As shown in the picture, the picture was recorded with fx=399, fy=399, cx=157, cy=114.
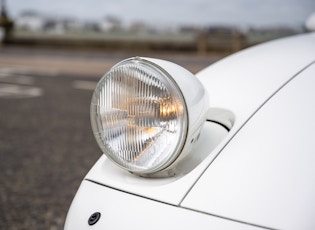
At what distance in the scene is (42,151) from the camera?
11.7ft

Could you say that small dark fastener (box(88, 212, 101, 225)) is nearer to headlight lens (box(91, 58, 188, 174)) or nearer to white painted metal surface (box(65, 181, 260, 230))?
white painted metal surface (box(65, 181, 260, 230))

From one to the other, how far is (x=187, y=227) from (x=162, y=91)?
1.13 ft

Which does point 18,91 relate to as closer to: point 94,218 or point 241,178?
point 94,218

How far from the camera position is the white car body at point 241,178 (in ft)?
2.90

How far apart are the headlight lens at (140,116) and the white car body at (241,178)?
7 centimetres

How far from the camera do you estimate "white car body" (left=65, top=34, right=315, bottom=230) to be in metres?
0.88

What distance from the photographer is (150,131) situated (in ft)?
3.46

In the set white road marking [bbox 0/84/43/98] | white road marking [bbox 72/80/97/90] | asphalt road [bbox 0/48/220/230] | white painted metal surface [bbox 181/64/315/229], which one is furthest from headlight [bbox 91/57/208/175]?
white road marking [bbox 72/80/97/90]

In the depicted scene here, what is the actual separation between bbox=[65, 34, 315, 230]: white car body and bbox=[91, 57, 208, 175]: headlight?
0.22ft

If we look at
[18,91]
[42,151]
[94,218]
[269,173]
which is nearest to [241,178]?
[269,173]

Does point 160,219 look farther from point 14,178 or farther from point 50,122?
point 50,122

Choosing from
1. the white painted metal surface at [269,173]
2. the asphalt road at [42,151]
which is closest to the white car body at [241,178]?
the white painted metal surface at [269,173]

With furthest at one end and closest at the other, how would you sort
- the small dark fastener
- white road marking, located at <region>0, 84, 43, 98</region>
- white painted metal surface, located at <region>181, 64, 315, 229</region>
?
1. white road marking, located at <region>0, 84, 43, 98</region>
2. the small dark fastener
3. white painted metal surface, located at <region>181, 64, 315, 229</region>

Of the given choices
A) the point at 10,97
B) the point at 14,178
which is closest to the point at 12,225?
the point at 14,178
